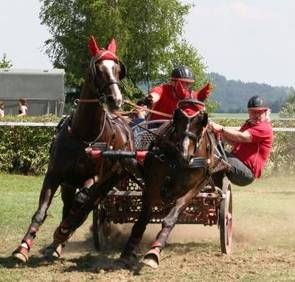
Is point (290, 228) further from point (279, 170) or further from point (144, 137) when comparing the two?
point (279, 170)

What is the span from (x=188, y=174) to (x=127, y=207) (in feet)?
4.81

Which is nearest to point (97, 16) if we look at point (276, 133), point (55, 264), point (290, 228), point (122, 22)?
point (122, 22)

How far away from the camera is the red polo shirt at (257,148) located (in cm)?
912

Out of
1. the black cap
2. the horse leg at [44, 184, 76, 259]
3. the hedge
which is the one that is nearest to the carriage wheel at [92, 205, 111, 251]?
the horse leg at [44, 184, 76, 259]

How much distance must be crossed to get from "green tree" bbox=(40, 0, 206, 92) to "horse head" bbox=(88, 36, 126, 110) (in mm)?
35705

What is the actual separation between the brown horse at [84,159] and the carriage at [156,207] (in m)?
0.67

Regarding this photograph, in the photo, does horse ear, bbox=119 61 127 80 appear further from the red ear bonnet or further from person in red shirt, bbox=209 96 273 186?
person in red shirt, bbox=209 96 273 186

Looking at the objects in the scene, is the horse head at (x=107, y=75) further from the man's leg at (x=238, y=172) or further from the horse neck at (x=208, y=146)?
the man's leg at (x=238, y=172)

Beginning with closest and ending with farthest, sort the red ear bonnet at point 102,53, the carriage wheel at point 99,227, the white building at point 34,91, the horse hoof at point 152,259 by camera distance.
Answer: the horse hoof at point 152,259 → the red ear bonnet at point 102,53 → the carriage wheel at point 99,227 → the white building at point 34,91

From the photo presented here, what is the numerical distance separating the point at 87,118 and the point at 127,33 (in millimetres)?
37629

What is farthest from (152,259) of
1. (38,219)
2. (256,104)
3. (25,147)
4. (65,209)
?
(25,147)

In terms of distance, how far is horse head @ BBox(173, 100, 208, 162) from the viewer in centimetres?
745

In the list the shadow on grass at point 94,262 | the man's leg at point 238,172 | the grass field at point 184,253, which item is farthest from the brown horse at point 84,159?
the man's leg at point 238,172

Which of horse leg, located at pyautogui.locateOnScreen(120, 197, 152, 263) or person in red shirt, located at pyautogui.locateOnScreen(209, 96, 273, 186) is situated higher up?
person in red shirt, located at pyautogui.locateOnScreen(209, 96, 273, 186)
